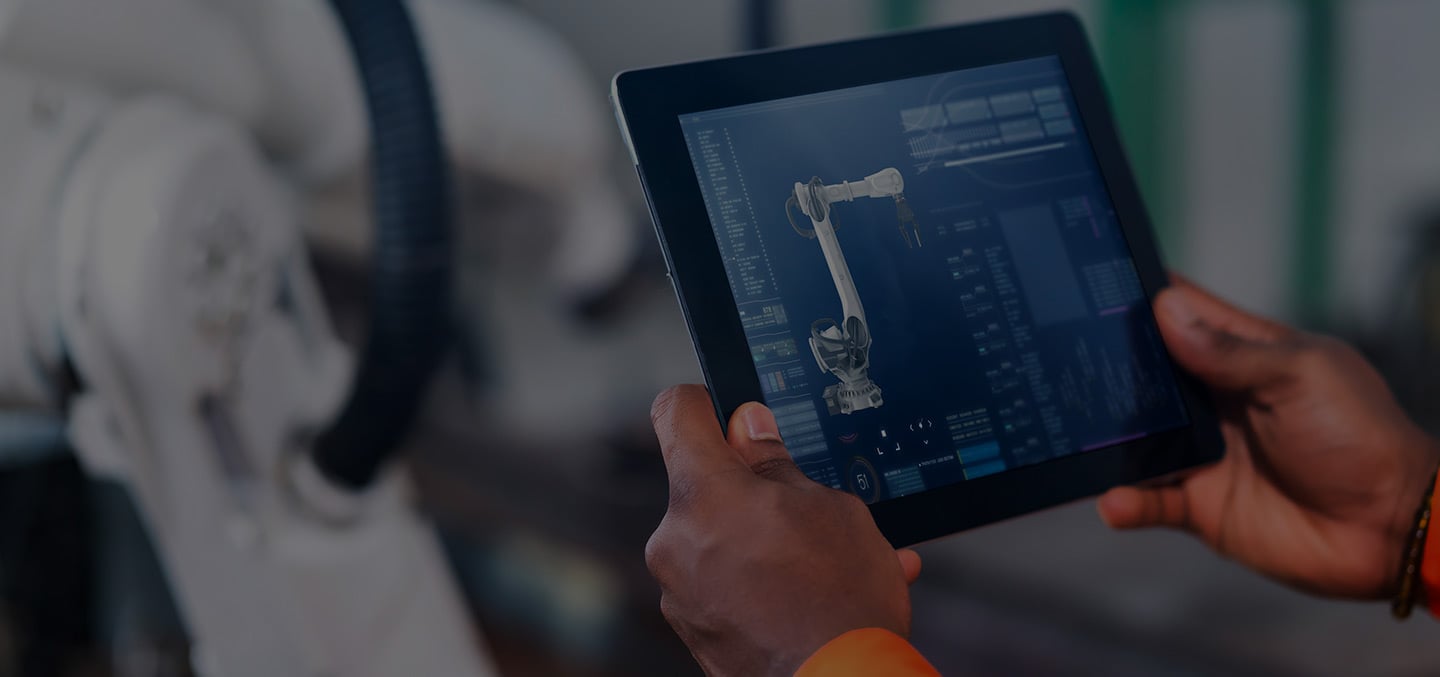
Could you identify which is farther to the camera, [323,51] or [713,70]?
[323,51]

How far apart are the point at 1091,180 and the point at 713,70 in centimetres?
28

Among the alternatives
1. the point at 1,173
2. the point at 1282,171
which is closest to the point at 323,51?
the point at 1,173

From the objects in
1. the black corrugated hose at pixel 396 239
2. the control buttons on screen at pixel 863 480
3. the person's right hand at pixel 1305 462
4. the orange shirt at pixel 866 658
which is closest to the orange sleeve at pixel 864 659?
the orange shirt at pixel 866 658

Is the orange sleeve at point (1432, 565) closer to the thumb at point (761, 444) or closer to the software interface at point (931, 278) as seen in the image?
the software interface at point (931, 278)

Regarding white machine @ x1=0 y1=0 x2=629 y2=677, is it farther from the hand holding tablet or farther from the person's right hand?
the person's right hand

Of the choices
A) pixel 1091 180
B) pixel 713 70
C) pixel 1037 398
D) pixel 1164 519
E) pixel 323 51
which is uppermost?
pixel 323 51

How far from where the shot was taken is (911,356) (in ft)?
1.96

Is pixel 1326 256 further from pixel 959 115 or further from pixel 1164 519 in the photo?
pixel 959 115

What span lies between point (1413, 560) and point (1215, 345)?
220 millimetres

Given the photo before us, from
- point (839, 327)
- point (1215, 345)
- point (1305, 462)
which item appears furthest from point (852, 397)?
point (1305, 462)

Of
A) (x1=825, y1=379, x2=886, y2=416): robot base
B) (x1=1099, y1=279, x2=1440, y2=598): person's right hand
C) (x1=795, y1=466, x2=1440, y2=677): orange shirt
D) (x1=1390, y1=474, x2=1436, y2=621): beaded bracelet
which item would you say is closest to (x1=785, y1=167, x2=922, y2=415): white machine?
(x1=825, y1=379, x2=886, y2=416): robot base

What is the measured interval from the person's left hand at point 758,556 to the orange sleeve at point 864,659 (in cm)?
1

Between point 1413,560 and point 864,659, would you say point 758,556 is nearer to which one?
point 864,659

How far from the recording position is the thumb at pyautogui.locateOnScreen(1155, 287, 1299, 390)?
70cm
